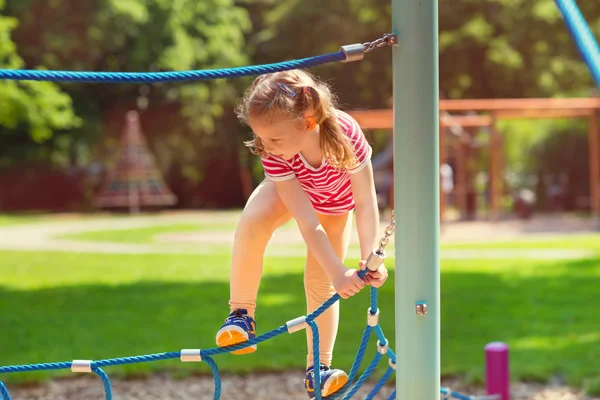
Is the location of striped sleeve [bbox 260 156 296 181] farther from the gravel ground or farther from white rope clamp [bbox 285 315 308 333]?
the gravel ground

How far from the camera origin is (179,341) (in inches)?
245

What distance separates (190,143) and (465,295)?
20.0 m

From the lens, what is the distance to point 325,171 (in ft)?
7.92

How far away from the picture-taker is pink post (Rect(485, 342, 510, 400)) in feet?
12.2

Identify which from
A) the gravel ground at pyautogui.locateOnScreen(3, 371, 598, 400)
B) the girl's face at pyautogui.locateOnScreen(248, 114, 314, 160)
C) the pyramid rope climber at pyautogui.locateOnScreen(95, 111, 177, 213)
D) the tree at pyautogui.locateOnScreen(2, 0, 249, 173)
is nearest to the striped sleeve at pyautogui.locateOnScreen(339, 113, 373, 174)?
the girl's face at pyautogui.locateOnScreen(248, 114, 314, 160)

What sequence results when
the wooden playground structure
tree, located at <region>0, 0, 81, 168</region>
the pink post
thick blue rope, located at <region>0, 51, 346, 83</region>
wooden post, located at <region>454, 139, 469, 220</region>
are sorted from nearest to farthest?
1. thick blue rope, located at <region>0, 51, 346, 83</region>
2. the pink post
3. tree, located at <region>0, 0, 81, 168</region>
4. the wooden playground structure
5. wooden post, located at <region>454, 139, 469, 220</region>

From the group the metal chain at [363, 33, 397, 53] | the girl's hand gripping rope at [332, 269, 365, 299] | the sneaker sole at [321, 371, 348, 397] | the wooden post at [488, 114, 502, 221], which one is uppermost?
the wooden post at [488, 114, 502, 221]

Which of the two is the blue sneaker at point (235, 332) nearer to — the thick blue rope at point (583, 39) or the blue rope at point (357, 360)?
the blue rope at point (357, 360)

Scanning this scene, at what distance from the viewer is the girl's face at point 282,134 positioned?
2242mm

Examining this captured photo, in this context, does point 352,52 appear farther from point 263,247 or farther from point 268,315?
point 268,315

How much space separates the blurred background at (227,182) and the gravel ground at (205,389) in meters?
0.07

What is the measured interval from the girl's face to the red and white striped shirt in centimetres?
10

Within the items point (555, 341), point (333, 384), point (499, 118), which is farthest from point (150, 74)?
point (499, 118)

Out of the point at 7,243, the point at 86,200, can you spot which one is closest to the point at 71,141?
the point at 86,200
